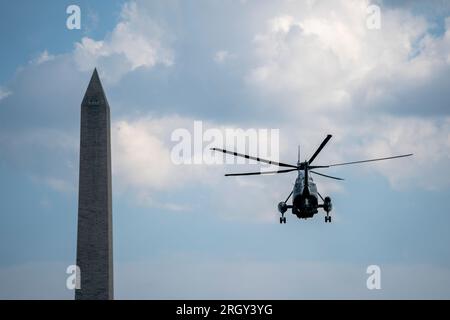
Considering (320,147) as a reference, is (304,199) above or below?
below

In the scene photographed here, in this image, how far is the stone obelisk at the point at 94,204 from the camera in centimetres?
6450

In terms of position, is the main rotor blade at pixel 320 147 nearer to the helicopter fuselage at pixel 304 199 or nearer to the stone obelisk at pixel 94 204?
the helicopter fuselage at pixel 304 199

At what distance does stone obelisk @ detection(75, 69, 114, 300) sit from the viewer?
2539 inches

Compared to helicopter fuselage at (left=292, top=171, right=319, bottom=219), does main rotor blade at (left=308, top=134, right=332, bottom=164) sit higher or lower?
higher

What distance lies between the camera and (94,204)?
6456cm

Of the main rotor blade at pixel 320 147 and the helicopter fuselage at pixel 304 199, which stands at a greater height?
the main rotor blade at pixel 320 147

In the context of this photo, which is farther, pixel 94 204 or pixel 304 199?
pixel 94 204

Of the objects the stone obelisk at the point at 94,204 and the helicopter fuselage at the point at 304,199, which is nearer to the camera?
the helicopter fuselage at the point at 304,199

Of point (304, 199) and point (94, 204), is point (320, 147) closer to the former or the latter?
point (304, 199)

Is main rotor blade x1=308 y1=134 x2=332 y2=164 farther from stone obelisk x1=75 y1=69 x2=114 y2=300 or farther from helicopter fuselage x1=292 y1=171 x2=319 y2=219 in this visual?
stone obelisk x1=75 y1=69 x2=114 y2=300
